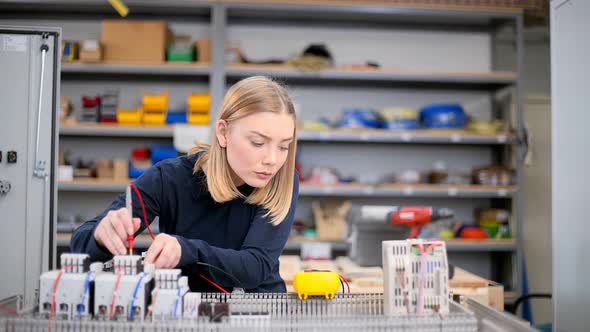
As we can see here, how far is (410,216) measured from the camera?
2449 mm

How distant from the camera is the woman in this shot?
1253 millimetres

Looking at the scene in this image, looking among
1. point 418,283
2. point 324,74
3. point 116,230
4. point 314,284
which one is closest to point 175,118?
point 324,74

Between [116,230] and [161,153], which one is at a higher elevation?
[161,153]

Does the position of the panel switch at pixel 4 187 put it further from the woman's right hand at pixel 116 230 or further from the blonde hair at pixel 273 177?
the woman's right hand at pixel 116 230

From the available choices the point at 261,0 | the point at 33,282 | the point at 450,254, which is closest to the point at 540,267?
the point at 450,254

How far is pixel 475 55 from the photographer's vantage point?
488 cm

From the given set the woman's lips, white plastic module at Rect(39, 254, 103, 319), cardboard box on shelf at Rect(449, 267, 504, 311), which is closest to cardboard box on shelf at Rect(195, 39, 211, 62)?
cardboard box on shelf at Rect(449, 267, 504, 311)

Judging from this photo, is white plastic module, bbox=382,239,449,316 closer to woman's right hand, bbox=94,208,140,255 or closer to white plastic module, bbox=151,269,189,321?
white plastic module, bbox=151,269,189,321

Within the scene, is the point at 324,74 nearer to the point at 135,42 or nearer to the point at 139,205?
the point at 135,42

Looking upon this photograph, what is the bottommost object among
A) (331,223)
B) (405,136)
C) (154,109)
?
(331,223)

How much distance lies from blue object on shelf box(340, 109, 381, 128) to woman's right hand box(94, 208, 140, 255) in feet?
10.7

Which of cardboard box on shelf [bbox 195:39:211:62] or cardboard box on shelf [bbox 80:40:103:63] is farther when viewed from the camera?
cardboard box on shelf [bbox 195:39:211:62]

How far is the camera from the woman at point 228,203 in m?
1.25

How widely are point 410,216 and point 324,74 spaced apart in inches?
83.9
